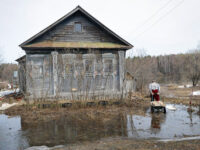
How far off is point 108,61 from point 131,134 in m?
9.44

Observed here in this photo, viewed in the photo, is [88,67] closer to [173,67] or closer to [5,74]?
[5,74]

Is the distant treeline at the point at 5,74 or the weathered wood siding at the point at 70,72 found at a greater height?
the distant treeline at the point at 5,74

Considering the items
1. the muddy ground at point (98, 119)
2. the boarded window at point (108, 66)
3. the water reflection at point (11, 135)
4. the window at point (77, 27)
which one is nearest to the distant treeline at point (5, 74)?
the window at point (77, 27)

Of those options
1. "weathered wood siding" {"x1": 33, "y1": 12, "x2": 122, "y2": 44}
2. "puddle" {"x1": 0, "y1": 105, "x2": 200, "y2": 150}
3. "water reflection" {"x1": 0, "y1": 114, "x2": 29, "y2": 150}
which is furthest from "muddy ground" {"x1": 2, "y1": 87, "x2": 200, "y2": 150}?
"weathered wood siding" {"x1": 33, "y1": 12, "x2": 122, "y2": 44}

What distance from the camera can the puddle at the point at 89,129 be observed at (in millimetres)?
6352

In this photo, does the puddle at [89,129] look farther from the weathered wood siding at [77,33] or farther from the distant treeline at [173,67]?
the distant treeline at [173,67]

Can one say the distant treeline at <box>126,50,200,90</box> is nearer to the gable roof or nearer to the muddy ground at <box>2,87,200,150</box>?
the gable roof

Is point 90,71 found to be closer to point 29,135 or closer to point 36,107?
point 36,107

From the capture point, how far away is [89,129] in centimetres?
762

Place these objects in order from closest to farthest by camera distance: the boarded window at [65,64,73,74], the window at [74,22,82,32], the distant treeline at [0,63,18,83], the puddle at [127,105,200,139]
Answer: the puddle at [127,105,200,139], the boarded window at [65,64,73,74], the window at [74,22,82,32], the distant treeline at [0,63,18,83]

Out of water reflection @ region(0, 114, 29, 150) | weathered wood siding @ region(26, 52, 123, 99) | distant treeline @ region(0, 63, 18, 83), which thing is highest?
distant treeline @ region(0, 63, 18, 83)

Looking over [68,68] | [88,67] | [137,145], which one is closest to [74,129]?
[137,145]

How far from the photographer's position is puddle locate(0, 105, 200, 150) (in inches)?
250

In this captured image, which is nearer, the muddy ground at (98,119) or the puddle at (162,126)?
the muddy ground at (98,119)
